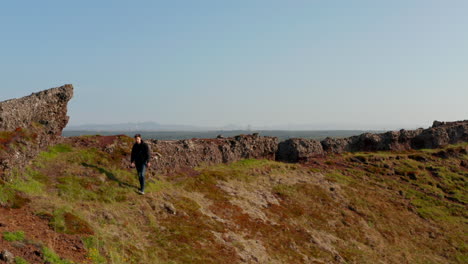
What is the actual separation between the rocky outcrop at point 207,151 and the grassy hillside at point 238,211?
1416 mm

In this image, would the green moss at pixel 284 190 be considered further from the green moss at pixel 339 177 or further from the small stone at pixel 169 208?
the small stone at pixel 169 208

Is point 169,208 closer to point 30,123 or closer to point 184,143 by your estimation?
point 30,123

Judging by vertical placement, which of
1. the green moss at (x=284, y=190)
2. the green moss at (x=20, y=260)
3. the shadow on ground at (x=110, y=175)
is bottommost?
the green moss at (x=284, y=190)

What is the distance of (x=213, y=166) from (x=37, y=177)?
20.0 m

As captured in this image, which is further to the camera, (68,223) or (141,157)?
(141,157)

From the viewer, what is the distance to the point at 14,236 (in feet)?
47.4

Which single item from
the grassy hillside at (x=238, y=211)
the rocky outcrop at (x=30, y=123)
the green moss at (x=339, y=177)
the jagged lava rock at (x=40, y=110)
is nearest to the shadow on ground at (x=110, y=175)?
the grassy hillside at (x=238, y=211)

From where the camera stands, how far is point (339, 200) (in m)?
40.2

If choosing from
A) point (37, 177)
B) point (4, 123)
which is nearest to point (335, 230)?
point (37, 177)

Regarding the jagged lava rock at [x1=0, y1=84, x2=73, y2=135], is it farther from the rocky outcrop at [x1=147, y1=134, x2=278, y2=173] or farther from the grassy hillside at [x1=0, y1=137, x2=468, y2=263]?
the rocky outcrop at [x1=147, y1=134, x2=278, y2=173]

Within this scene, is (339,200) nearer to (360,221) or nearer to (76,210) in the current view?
(360,221)

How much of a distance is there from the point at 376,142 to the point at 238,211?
44.0 meters

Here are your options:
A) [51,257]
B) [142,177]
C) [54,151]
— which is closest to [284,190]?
[142,177]

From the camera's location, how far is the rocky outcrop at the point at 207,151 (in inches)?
1387
